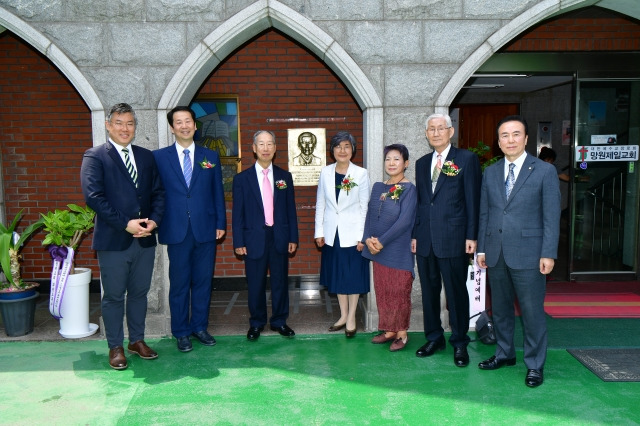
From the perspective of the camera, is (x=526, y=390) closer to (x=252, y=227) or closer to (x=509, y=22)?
(x=252, y=227)

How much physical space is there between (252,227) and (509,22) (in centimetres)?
288

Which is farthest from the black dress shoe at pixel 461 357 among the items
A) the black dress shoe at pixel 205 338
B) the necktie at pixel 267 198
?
the black dress shoe at pixel 205 338

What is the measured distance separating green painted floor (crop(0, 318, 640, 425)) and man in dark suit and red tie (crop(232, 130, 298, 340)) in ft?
1.37

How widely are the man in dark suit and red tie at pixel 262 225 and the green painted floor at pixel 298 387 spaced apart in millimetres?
419

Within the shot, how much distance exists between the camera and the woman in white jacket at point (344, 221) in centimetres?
455

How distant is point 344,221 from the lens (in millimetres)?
4555

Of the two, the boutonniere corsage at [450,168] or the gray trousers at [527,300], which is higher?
the boutonniere corsage at [450,168]

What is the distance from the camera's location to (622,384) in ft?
12.0

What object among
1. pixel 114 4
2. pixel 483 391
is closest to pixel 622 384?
pixel 483 391

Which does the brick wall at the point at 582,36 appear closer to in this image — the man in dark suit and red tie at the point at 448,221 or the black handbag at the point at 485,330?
the man in dark suit and red tie at the point at 448,221

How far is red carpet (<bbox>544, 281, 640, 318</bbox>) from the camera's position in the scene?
535cm

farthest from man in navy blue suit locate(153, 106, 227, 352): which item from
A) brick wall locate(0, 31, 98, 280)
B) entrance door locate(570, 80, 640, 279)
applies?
entrance door locate(570, 80, 640, 279)

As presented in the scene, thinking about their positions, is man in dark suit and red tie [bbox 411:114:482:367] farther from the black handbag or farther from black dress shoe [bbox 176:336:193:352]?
black dress shoe [bbox 176:336:193:352]

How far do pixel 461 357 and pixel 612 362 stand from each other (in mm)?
1161
